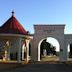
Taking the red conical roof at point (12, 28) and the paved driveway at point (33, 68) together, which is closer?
the paved driveway at point (33, 68)

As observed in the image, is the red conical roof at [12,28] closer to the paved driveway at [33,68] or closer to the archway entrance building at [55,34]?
the paved driveway at [33,68]

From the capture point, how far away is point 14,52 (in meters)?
45.2

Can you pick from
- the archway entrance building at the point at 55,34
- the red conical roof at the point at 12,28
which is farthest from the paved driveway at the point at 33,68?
the archway entrance building at the point at 55,34

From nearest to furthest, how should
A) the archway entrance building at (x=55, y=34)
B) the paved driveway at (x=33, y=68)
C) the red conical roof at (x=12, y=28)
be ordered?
the paved driveway at (x=33, y=68) < the red conical roof at (x=12, y=28) < the archway entrance building at (x=55, y=34)

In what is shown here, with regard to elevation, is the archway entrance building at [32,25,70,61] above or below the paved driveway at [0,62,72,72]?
above

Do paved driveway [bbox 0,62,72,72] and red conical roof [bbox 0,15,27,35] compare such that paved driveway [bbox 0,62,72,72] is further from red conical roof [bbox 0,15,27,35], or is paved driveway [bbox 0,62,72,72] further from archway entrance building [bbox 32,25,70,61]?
archway entrance building [bbox 32,25,70,61]

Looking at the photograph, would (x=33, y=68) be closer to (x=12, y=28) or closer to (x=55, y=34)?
(x=12, y=28)

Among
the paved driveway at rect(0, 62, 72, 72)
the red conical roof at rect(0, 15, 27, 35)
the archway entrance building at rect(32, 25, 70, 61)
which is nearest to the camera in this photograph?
the paved driveway at rect(0, 62, 72, 72)

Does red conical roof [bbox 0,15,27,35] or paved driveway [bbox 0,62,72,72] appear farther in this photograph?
red conical roof [bbox 0,15,27,35]

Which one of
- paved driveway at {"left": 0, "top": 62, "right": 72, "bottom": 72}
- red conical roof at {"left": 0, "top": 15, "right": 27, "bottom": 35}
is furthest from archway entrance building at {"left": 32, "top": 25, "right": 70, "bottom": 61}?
paved driveway at {"left": 0, "top": 62, "right": 72, "bottom": 72}

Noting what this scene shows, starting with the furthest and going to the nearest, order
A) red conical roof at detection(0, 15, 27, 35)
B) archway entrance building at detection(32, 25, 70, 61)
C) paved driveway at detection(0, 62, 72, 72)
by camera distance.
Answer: archway entrance building at detection(32, 25, 70, 61), red conical roof at detection(0, 15, 27, 35), paved driveway at detection(0, 62, 72, 72)

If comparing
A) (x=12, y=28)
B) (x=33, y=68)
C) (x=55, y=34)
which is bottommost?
(x=33, y=68)

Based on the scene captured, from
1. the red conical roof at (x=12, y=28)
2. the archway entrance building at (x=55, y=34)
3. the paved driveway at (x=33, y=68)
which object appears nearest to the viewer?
the paved driveway at (x=33, y=68)

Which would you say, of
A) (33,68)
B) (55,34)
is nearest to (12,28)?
(33,68)
